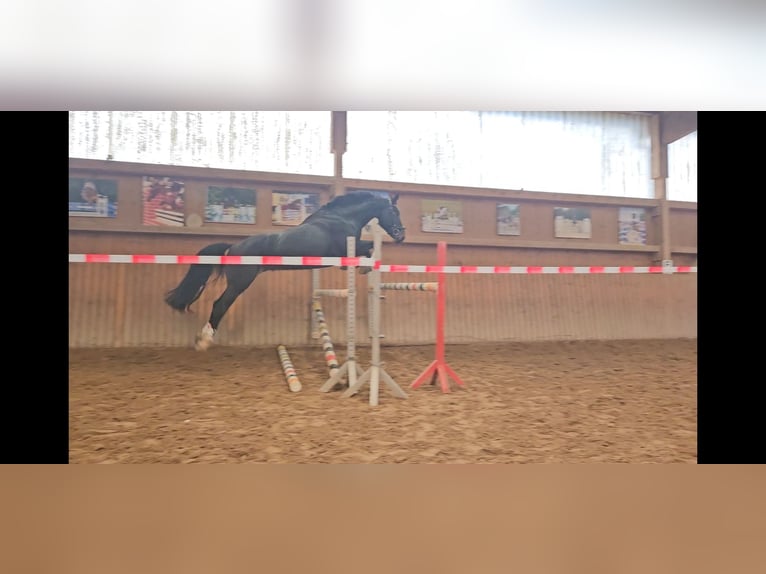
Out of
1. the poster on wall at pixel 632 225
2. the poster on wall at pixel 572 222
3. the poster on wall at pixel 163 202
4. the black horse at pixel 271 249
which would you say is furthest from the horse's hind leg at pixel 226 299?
the poster on wall at pixel 632 225

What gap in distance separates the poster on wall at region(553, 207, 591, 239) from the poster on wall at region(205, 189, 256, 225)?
70.9 inches

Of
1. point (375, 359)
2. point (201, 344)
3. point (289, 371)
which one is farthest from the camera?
point (201, 344)

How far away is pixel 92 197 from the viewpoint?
2389 mm

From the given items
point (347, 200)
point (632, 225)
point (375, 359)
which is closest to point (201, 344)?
point (375, 359)

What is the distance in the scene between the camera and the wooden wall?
246cm

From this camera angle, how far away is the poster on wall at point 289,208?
8.31 feet

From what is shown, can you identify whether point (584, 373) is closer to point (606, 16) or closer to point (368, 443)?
point (368, 443)

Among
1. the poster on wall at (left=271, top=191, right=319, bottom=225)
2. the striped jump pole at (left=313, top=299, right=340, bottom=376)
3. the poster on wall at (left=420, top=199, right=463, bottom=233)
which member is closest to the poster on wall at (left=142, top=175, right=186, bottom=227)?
the poster on wall at (left=271, top=191, right=319, bottom=225)

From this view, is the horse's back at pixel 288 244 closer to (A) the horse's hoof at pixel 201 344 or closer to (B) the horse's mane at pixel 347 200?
(B) the horse's mane at pixel 347 200

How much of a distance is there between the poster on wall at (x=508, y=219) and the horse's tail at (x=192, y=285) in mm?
1569

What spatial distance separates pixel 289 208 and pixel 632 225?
2.09 m

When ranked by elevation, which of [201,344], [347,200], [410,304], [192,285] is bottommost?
[201,344]

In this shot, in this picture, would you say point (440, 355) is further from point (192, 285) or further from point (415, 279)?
point (192, 285)

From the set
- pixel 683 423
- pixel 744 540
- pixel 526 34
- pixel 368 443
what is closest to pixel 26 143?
pixel 368 443
